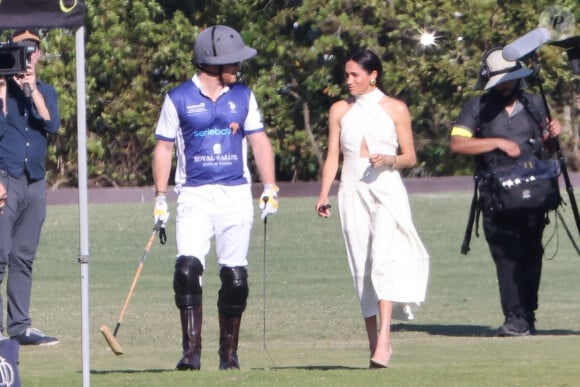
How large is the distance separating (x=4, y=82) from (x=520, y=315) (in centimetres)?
398

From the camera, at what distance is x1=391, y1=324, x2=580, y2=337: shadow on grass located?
39.1 feet

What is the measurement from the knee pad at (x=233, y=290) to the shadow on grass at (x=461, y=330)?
2.65 m

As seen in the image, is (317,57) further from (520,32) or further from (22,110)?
(22,110)

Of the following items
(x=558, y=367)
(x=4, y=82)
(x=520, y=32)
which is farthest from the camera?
(x=520, y=32)

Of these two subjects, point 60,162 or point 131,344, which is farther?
point 60,162

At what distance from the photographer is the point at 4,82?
11.1 metres

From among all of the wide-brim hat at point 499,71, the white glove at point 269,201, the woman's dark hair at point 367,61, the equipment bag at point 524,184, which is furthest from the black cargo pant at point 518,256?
the white glove at point 269,201

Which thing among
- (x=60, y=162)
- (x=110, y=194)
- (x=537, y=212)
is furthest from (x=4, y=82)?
(x=60, y=162)

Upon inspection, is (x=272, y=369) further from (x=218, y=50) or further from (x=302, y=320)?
(x=302, y=320)

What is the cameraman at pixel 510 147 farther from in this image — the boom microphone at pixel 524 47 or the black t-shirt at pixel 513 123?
the boom microphone at pixel 524 47

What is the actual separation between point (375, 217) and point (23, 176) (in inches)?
110

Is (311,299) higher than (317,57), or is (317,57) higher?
(317,57)

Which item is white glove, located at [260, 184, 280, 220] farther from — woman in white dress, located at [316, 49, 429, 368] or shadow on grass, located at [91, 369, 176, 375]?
shadow on grass, located at [91, 369, 176, 375]

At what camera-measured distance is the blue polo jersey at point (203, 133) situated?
31.5 feet
